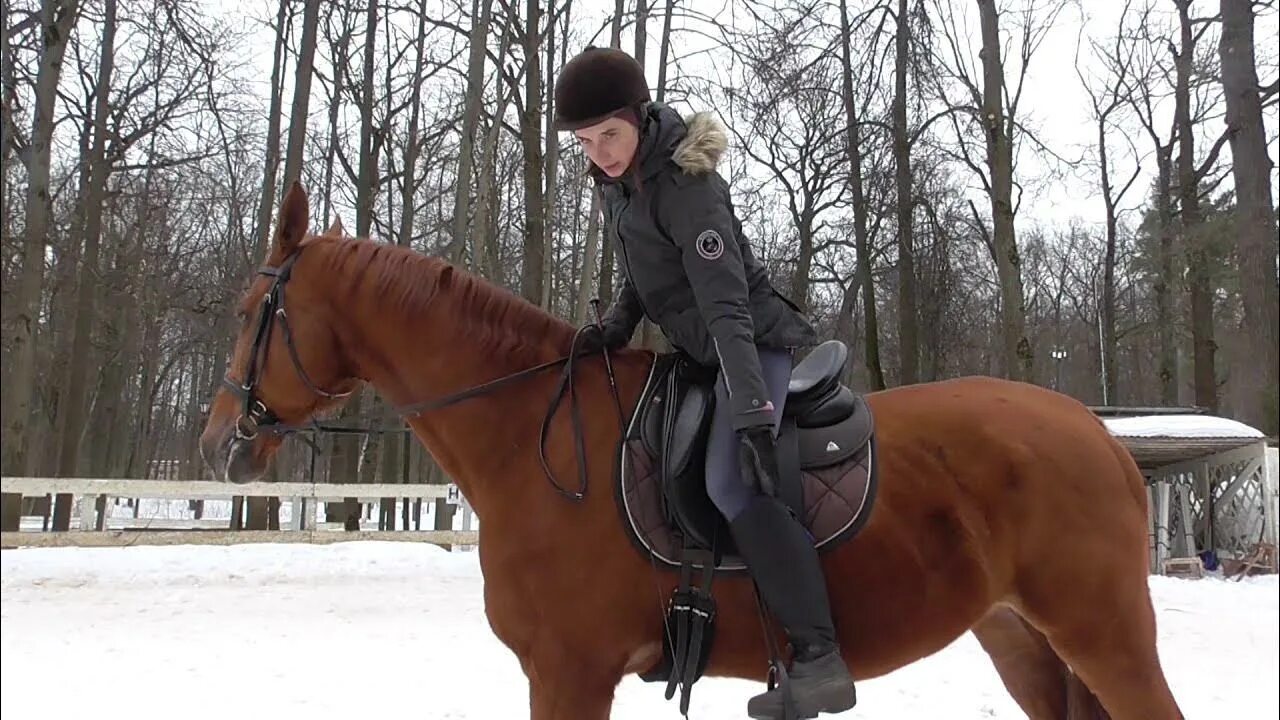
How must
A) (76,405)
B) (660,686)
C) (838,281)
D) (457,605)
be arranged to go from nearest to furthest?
(660,686)
(457,605)
(76,405)
(838,281)

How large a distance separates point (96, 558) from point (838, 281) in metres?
16.6

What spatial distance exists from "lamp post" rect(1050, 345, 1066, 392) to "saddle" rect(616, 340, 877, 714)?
3889 cm

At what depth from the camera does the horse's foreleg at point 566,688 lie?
257 centimetres

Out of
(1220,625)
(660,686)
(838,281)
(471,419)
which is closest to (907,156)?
(838,281)

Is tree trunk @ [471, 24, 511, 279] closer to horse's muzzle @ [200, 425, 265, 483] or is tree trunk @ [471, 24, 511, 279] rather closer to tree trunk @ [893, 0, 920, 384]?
tree trunk @ [893, 0, 920, 384]

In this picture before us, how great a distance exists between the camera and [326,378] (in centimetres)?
299

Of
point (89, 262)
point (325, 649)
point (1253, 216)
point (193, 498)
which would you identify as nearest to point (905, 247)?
point (1253, 216)

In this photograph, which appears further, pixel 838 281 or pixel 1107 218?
pixel 1107 218

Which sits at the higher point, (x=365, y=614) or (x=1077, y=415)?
(x=1077, y=415)

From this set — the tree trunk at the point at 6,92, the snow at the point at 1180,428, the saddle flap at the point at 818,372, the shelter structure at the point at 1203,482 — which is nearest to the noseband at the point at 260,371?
the saddle flap at the point at 818,372

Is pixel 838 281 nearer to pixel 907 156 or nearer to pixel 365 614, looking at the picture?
pixel 907 156

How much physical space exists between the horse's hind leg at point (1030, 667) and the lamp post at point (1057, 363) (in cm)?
3797

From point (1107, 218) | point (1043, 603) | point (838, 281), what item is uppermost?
point (1107, 218)

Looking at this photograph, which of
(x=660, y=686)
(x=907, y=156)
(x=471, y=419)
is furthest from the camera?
(x=907, y=156)
